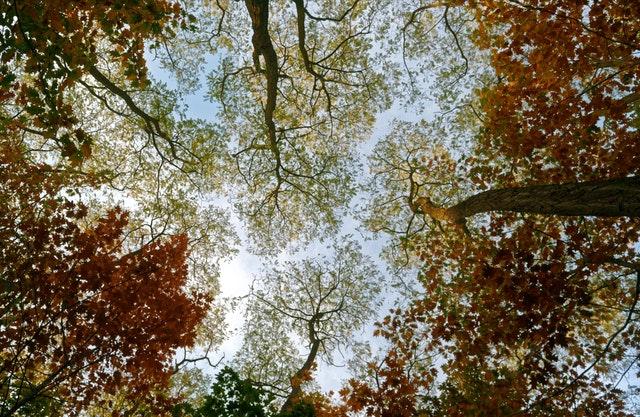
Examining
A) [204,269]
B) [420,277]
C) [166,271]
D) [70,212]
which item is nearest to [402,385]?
[420,277]

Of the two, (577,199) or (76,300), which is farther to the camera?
(76,300)

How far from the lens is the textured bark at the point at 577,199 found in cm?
531

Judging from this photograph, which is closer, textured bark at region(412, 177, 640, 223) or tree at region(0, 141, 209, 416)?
textured bark at region(412, 177, 640, 223)

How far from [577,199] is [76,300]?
9430 millimetres

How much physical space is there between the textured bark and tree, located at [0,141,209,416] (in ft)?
26.5

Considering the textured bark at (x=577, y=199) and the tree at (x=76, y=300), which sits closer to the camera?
the textured bark at (x=577, y=199)

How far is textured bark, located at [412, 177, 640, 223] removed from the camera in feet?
17.4

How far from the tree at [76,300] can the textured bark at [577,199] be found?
8.07m

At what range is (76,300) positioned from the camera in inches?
348

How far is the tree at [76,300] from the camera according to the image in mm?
8250

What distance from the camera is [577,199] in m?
5.89

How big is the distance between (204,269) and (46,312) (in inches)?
417

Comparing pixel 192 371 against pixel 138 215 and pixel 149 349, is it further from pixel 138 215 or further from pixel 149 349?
pixel 149 349

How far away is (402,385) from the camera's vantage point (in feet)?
33.2
